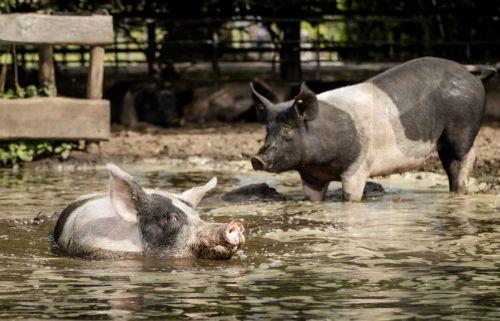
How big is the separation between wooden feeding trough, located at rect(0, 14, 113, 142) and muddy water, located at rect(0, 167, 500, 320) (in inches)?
106

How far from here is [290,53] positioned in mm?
20469

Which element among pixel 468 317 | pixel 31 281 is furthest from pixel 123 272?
pixel 468 317

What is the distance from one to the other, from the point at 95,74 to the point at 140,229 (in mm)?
6490

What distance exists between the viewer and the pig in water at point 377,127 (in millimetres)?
11641

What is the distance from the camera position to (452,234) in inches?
392

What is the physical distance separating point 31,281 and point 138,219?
108 centimetres

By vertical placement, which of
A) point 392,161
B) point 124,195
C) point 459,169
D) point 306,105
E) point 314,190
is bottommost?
point 314,190

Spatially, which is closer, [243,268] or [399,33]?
[243,268]

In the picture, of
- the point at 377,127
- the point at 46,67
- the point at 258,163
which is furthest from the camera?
the point at 46,67

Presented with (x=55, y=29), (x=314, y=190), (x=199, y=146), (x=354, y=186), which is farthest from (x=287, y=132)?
(x=199, y=146)

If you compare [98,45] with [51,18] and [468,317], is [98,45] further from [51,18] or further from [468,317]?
[468,317]

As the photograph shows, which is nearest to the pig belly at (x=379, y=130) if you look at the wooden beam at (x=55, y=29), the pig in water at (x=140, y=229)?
the pig in water at (x=140, y=229)

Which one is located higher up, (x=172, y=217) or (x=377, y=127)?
(x=377, y=127)

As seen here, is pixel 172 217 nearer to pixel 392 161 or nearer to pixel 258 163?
pixel 258 163
